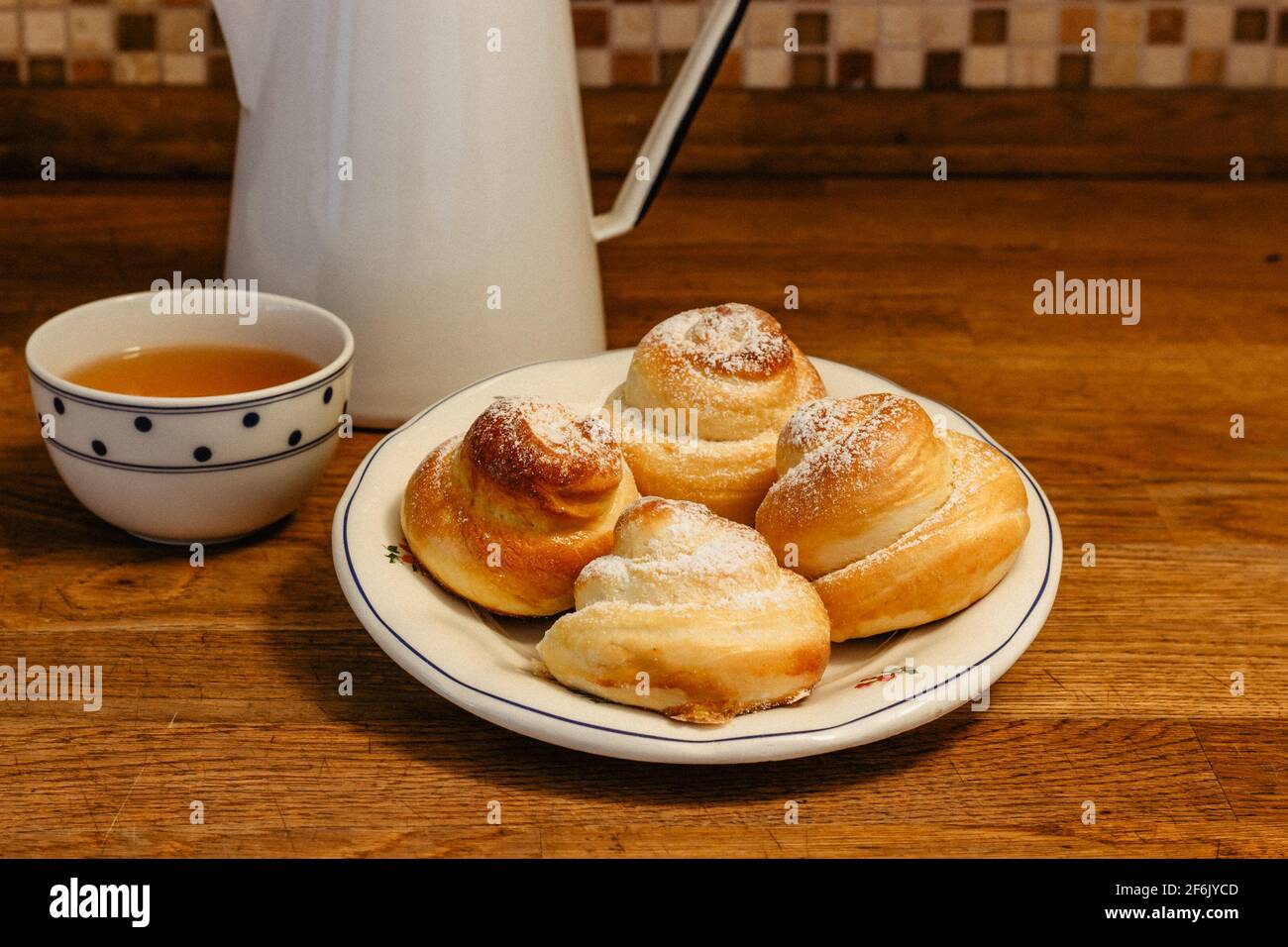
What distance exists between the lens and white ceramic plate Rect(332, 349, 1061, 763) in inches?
22.7

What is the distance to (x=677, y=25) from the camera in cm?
136

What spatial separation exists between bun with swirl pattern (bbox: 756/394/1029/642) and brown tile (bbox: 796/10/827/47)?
78 cm

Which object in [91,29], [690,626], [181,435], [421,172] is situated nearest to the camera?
[690,626]

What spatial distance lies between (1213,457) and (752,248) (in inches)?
19.3

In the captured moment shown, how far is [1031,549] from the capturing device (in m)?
0.70

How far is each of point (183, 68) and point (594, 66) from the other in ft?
1.31

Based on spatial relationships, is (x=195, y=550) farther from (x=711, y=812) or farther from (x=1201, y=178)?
(x=1201, y=178)

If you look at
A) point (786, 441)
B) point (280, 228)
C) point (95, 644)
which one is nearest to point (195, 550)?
point (95, 644)

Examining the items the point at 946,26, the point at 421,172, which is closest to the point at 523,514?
the point at 421,172

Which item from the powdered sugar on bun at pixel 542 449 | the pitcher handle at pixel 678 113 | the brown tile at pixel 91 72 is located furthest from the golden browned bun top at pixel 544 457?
the brown tile at pixel 91 72

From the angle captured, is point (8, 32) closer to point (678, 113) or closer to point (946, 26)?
point (678, 113)

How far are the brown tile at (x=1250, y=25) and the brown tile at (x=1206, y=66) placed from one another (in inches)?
0.9

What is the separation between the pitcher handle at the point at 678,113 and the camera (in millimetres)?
856

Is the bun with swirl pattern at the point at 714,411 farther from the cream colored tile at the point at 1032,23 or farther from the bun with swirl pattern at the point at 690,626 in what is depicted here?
the cream colored tile at the point at 1032,23
